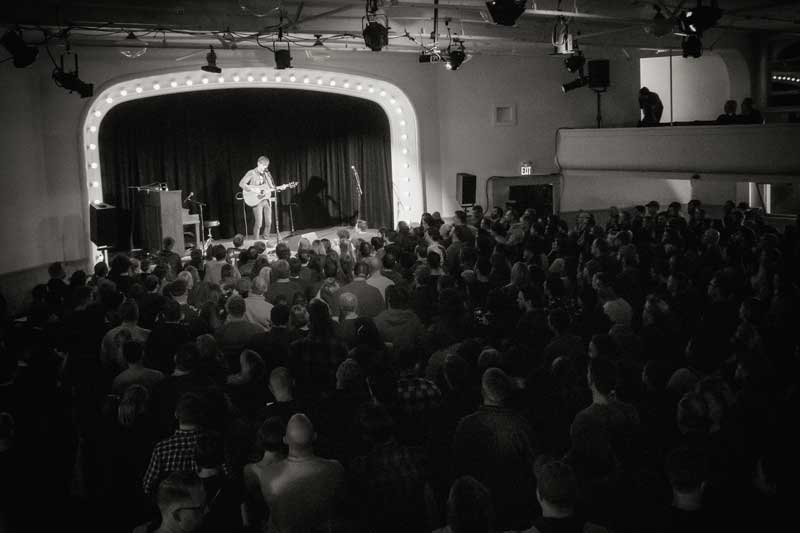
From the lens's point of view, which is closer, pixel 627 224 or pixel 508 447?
pixel 508 447

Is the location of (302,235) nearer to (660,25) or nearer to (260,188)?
(260,188)

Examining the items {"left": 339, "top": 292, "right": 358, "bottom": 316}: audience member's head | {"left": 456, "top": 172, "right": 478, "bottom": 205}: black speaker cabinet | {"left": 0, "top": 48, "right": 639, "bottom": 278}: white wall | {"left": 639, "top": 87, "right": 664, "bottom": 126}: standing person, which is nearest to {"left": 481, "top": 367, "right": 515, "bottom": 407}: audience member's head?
{"left": 339, "top": 292, "right": 358, "bottom": 316}: audience member's head

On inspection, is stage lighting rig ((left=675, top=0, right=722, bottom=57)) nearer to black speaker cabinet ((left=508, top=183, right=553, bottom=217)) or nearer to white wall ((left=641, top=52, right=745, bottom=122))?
black speaker cabinet ((left=508, top=183, right=553, bottom=217))

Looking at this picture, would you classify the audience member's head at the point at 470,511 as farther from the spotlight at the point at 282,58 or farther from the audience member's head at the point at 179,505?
the spotlight at the point at 282,58

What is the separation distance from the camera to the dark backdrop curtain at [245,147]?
15.6 meters

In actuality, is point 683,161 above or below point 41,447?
above

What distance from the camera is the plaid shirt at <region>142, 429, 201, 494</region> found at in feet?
13.3

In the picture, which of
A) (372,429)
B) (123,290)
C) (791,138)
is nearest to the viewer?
(372,429)

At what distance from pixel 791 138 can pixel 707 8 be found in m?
4.74

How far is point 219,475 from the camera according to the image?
12.7ft

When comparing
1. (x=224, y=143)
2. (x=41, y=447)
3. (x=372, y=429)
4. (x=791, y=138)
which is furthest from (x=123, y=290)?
(x=791, y=138)

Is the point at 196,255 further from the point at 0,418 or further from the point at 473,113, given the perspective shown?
the point at 473,113

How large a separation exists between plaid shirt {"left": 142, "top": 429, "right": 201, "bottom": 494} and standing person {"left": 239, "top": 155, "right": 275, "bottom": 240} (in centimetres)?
1197

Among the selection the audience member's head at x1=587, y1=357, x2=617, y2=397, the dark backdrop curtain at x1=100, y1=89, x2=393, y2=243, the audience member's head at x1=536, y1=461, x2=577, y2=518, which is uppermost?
the dark backdrop curtain at x1=100, y1=89, x2=393, y2=243
